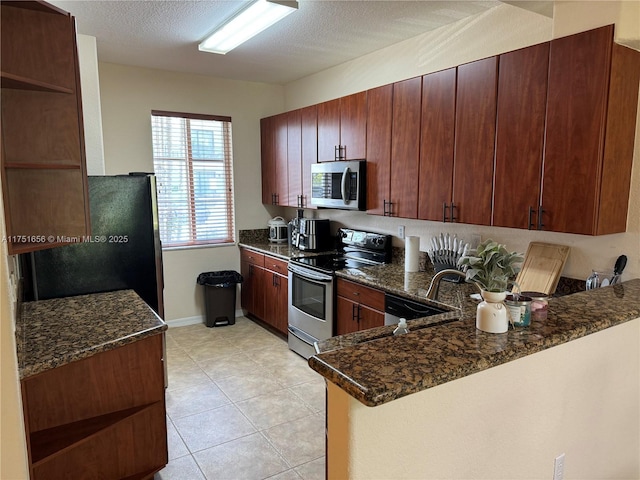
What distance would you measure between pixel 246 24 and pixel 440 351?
8.84ft

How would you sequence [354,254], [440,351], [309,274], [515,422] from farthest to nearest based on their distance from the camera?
[354,254], [309,274], [515,422], [440,351]

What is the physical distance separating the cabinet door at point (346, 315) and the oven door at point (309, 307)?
0.22ft

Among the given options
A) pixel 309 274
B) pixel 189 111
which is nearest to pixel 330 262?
pixel 309 274

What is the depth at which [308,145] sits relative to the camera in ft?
14.1

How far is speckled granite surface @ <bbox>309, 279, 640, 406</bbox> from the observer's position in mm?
1098

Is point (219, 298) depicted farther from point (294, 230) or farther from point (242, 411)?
point (242, 411)

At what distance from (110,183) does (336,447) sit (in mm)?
2404

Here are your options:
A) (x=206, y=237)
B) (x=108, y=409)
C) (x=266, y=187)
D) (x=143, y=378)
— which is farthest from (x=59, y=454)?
(x=266, y=187)

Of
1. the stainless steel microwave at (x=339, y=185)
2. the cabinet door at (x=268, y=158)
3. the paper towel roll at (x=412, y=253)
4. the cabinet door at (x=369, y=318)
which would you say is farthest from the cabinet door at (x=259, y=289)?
the paper towel roll at (x=412, y=253)

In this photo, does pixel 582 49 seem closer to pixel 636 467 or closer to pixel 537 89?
pixel 537 89

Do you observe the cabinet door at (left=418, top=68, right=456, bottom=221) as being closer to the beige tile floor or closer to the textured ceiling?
the textured ceiling

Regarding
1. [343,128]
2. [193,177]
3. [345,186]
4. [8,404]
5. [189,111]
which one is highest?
[189,111]

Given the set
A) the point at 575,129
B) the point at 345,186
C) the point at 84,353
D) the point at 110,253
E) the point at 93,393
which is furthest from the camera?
the point at 345,186

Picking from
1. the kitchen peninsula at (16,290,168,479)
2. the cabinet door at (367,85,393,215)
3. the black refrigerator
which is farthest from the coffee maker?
the kitchen peninsula at (16,290,168,479)
